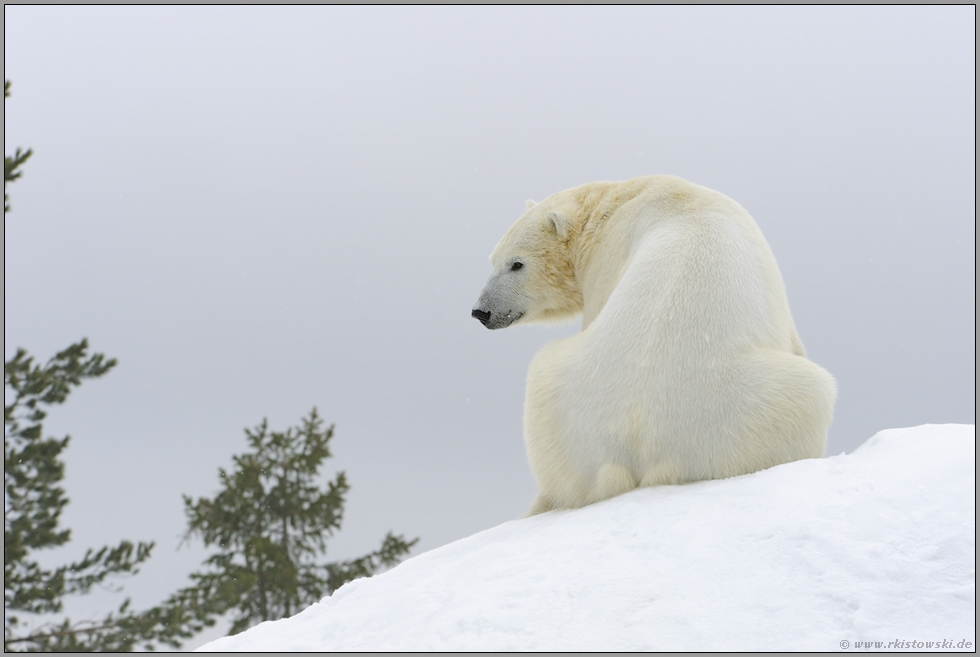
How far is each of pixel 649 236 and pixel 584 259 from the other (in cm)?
84

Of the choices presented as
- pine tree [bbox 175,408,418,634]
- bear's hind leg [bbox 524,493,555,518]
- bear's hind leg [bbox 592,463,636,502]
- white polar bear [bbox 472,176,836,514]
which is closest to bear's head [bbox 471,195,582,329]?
white polar bear [bbox 472,176,836,514]

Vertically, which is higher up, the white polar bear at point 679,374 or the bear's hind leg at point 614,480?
the white polar bear at point 679,374

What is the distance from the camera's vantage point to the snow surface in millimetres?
3107

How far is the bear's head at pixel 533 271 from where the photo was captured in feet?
20.3

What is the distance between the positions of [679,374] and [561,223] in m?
1.98

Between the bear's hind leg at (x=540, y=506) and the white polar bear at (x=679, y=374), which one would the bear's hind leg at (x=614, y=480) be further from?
the bear's hind leg at (x=540, y=506)

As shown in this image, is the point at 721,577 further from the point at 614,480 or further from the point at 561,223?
the point at 561,223

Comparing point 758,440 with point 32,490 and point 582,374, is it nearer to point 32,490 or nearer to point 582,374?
point 582,374

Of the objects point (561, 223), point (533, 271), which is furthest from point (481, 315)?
point (561, 223)

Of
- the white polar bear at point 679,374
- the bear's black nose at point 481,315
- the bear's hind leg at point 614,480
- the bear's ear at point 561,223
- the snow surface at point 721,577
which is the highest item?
the bear's ear at point 561,223

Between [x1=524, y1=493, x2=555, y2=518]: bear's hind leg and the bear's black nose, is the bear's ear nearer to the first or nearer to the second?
the bear's black nose

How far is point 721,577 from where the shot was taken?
335 centimetres

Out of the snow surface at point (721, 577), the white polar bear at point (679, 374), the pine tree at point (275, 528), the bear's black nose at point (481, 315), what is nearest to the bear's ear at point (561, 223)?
the white polar bear at point (679, 374)

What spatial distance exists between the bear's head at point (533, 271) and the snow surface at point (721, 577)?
237cm
